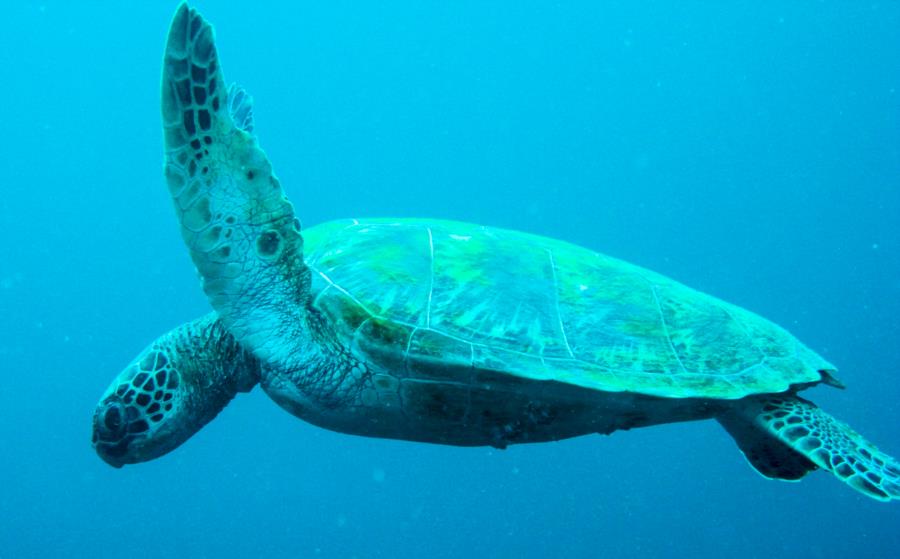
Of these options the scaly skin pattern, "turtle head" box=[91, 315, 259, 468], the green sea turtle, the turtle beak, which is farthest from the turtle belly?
the turtle beak

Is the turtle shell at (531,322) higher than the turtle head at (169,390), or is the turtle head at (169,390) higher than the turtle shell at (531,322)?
the turtle shell at (531,322)

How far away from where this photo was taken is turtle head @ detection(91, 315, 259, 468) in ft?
10.8

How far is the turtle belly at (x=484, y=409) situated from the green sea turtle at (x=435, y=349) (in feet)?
0.04

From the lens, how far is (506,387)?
3.09 m

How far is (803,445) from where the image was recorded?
314cm

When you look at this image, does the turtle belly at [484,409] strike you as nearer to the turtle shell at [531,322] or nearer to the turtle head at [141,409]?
the turtle shell at [531,322]

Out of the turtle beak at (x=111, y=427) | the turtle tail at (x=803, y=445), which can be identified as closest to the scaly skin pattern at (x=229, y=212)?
the turtle beak at (x=111, y=427)

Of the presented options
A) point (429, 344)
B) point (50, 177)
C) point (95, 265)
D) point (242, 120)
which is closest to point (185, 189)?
point (242, 120)

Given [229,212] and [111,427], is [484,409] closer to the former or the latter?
[229,212]

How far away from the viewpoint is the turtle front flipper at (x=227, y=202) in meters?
2.33

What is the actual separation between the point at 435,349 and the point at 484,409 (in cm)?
54

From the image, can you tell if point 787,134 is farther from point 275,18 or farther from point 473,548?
point 275,18

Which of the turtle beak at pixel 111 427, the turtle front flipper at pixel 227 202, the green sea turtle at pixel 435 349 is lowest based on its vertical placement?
the turtle beak at pixel 111 427

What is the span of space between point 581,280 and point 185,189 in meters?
2.32
